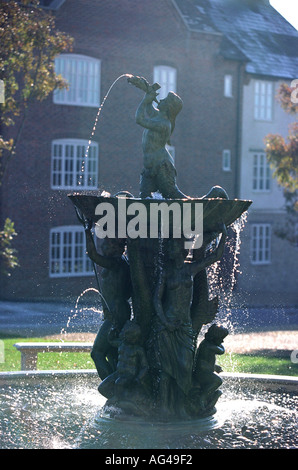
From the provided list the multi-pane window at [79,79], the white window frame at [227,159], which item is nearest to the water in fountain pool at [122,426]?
the multi-pane window at [79,79]

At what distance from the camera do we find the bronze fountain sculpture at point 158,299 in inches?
297

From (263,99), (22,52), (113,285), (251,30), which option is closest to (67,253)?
(22,52)

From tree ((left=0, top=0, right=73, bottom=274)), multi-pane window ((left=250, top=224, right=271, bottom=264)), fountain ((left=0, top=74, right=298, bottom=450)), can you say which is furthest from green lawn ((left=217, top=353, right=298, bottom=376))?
multi-pane window ((left=250, top=224, right=271, bottom=264))

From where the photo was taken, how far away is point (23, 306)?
23.8 meters

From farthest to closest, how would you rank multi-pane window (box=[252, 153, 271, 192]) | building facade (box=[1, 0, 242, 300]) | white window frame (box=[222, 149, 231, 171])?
1. multi-pane window (box=[252, 153, 271, 192])
2. white window frame (box=[222, 149, 231, 171])
3. building facade (box=[1, 0, 242, 300])

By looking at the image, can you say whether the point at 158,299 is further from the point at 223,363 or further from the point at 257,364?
the point at 257,364

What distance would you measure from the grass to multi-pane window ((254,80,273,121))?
20894 millimetres

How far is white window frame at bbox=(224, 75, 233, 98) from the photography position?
32.6 metres

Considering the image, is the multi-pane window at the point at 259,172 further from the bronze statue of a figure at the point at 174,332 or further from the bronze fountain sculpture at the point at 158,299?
the bronze statue of a figure at the point at 174,332

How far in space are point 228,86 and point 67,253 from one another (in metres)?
10.1

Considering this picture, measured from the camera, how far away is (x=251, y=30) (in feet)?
117

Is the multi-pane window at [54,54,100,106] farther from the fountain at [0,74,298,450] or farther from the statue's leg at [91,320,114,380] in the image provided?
the statue's leg at [91,320,114,380]

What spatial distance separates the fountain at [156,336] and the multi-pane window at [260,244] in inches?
1018
